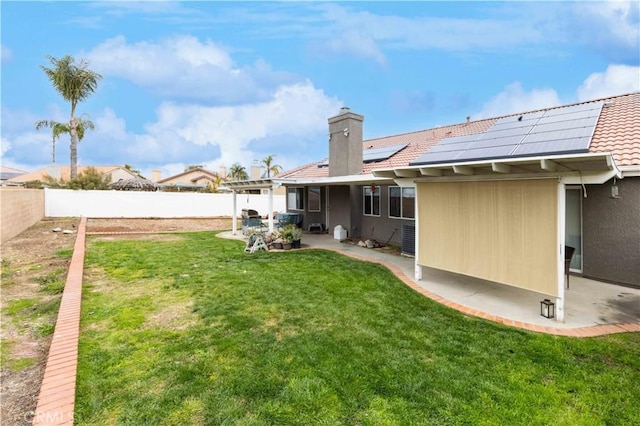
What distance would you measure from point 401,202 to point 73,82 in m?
29.7

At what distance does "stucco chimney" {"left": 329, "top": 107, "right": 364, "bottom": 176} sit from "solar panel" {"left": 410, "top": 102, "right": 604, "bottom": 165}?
509 centimetres

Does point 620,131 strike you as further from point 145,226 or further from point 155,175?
point 155,175

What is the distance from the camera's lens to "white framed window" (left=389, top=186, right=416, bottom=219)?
39.2 ft

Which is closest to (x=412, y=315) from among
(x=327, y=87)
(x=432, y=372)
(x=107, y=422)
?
(x=432, y=372)

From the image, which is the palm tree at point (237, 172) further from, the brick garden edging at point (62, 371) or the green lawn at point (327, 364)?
the brick garden edging at point (62, 371)

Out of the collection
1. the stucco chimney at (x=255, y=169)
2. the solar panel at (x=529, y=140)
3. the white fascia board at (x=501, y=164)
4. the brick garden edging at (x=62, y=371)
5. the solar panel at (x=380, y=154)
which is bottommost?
the brick garden edging at (x=62, y=371)

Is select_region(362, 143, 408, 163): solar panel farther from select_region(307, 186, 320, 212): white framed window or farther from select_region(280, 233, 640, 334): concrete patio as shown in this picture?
select_region(280, 233, 640, 334): concrete patio

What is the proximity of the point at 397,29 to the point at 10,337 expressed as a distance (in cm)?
1629

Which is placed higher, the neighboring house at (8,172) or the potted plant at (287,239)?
the neighboring house at (8,172)

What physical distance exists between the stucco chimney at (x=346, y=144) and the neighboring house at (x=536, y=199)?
312 centimetres

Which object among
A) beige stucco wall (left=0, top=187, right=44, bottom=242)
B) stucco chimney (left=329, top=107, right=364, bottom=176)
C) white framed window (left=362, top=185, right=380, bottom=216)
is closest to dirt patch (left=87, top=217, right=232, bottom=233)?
beige stucco wall (left=0, top=187, right=44, bottom=242)

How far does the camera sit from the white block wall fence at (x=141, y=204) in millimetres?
22328

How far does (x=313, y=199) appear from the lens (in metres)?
16.9

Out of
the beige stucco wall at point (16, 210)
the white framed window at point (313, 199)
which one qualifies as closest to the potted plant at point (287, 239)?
the white framed window at point (313, 199)
